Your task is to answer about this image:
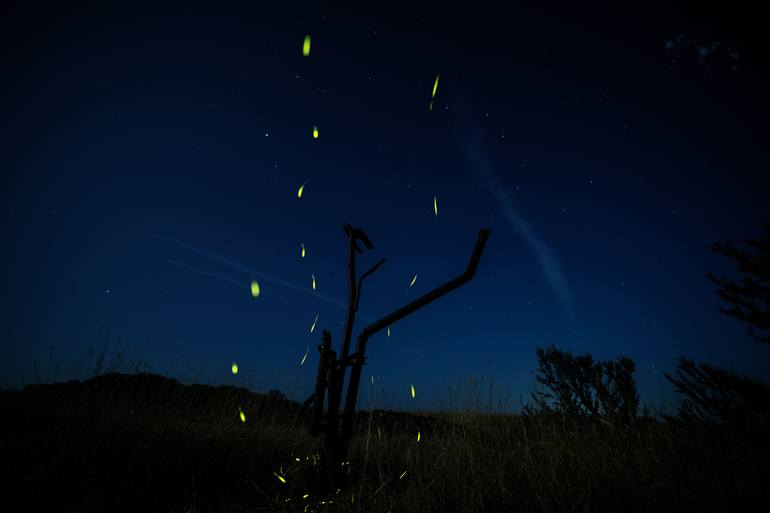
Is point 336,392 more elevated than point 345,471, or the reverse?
point 336,392

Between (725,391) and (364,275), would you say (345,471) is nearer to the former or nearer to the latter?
(364,275)

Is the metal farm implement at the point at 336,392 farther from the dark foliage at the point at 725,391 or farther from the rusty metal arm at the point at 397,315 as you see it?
the dark foliage at the point at 725,391

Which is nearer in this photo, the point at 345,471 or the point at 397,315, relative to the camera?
the point at 397,315

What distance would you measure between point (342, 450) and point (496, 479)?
1.50m

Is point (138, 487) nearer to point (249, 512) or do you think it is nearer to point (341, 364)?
point (249, 512)

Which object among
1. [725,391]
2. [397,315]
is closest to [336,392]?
[397,315]

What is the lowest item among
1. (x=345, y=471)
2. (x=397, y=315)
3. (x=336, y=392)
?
(x=345, y=471)

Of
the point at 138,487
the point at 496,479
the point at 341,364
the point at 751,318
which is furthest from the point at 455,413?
the point at 751,318

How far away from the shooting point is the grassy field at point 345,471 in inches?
105

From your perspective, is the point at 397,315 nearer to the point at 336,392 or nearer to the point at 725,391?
the point at 336,392

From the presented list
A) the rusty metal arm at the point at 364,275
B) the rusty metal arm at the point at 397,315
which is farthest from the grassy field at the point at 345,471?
the rusty metal arm at the point at 364,275

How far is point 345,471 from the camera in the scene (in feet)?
10.9

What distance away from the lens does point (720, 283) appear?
23.8 feet

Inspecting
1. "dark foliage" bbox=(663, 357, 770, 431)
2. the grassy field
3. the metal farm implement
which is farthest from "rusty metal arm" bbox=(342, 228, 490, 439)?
"dark foliage" bbox=(663, 357, 770, 431)
